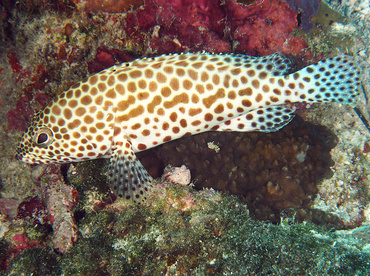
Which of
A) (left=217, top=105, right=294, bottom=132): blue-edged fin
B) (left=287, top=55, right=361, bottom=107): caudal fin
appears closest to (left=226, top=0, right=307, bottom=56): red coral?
(left=287, top=55, right=361, bottom=107): caudal fin

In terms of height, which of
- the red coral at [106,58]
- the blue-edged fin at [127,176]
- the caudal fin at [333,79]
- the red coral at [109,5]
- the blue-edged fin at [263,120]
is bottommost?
the blue-edged fin at [127,176]

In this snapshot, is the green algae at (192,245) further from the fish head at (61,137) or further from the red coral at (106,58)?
the red coral at (106,58)

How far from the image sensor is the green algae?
101 inches

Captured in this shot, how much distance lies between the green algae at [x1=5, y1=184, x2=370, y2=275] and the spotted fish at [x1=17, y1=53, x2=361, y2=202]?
48 centimetres

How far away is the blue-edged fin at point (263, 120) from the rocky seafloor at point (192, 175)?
1.99 feet

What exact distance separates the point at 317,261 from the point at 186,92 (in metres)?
2.67

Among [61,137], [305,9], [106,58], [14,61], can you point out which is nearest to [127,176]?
[61,137]

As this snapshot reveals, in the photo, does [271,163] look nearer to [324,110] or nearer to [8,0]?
[324,110]

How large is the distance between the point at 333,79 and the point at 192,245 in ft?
10.4

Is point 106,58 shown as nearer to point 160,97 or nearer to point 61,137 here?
point 160,97

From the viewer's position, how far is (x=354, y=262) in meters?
2.53

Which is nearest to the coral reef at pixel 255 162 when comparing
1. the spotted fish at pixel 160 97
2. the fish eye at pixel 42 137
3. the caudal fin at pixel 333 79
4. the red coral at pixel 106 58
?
the spotted fish at pixel 160 97

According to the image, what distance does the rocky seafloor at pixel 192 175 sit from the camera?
9.57 ft

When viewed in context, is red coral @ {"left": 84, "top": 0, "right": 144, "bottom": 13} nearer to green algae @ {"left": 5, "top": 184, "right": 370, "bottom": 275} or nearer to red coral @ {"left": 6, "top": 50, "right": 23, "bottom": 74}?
red coral @ {"left": 6, "top": 50, "right": 23, "bottom": 74}
